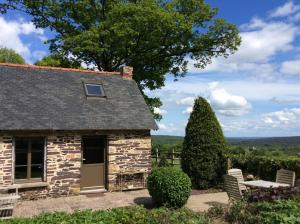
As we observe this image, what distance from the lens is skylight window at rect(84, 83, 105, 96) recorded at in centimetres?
1659

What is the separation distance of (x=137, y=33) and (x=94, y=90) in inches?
363

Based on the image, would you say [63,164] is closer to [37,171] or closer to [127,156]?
[37,171]

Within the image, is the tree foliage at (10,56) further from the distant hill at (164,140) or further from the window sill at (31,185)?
the window sill at (31,185)

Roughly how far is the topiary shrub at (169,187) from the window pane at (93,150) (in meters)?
3.81

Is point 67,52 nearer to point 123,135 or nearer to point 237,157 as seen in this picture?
point 123,135

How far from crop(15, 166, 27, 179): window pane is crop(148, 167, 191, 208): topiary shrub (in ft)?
16.6

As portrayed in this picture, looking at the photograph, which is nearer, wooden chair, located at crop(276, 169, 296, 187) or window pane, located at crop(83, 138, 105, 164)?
wooden chair, located at crop(276, 169, 296, 187)

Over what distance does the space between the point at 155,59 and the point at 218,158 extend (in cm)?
1420

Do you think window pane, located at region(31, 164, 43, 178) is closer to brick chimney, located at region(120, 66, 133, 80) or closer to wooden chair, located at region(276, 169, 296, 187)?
brick chimney, located at region(120, 66, 133, 80)

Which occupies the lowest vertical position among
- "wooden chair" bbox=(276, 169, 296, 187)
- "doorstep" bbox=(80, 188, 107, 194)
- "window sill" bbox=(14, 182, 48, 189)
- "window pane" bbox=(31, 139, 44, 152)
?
"doorstep" bbox=(80, 188, 107, 194)

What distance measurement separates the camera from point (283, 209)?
28.2 ft

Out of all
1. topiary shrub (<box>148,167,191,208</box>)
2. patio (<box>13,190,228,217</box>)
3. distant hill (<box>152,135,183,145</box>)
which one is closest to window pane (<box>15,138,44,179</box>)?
patio (<box>13,190,228,217</box>)

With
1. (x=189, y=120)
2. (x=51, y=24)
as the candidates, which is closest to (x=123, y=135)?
(x=189, y=120)

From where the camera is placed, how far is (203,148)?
15.9m
